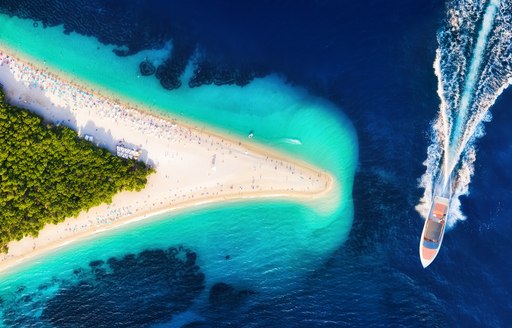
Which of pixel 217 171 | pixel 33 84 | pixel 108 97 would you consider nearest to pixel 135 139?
pixel 108 97

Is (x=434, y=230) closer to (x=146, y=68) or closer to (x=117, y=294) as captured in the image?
(x=117, y=294)

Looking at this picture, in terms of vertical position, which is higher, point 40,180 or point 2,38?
point 2,38

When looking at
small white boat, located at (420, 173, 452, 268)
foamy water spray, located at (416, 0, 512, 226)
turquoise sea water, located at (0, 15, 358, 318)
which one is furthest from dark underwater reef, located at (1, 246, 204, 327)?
foamy water spray, located at (416, 0, 512, 226)

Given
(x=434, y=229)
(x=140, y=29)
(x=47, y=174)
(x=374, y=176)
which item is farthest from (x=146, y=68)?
(x=434, y=229)

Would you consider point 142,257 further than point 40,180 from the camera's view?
Yes

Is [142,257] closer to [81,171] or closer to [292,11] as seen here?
[81,171]

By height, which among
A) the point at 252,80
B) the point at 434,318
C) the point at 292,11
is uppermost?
the point at 292,11

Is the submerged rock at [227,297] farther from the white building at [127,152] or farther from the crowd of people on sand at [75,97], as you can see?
the crowd of people on sand at [75,97]
